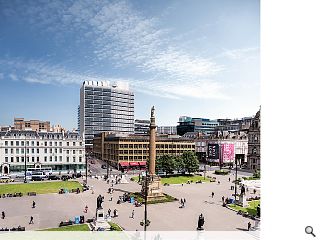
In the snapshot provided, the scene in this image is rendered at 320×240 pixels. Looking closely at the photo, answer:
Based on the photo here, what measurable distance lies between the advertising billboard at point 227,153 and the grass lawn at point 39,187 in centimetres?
1994

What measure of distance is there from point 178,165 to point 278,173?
2134 cm

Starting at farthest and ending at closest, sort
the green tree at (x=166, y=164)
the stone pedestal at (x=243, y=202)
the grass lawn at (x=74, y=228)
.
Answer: the green tree at (x=166, y=164) < the stone pedestal at (x=243, y=202) < the grass lawn at (x=74, y=228)

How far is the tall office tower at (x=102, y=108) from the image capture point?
4892 centimetres

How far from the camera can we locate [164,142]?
3541cm

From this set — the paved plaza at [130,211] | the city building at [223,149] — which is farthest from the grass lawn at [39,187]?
the city building at [223,149]

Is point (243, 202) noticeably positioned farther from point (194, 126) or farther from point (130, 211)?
point (194, 126)

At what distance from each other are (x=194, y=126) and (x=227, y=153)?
98.3 feet

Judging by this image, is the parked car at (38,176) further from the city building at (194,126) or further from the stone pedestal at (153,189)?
the city building at (194,126)

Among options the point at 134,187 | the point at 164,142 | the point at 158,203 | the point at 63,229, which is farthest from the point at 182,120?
the point at 63,229

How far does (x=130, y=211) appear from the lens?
49.0 feet

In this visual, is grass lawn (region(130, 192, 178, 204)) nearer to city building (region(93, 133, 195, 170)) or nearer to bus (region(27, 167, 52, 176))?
bus (region(27, 167, 52, 176))

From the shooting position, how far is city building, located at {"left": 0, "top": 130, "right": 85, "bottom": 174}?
1064 inches

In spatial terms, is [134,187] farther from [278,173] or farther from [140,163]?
[278,173]

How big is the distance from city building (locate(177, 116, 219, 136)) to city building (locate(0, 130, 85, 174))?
130 ft
